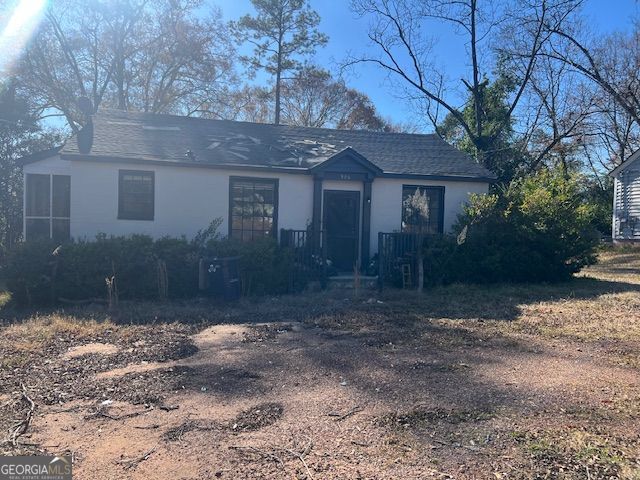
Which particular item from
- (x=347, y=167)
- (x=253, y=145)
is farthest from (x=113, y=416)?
(x=253, y=145)

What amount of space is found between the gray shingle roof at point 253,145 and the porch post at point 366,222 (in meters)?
0.88

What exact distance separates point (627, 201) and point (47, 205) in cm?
2307

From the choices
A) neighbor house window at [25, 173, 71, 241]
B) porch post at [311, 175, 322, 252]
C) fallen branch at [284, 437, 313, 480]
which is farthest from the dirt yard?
neighbor house window at [25, 173, 71, 241]

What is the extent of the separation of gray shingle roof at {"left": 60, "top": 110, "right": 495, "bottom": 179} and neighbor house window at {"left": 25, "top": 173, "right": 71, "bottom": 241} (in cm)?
149

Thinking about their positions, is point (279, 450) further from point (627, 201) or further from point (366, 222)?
point (627, 201)

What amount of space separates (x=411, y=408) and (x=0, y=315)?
7636mm

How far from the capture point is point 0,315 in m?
8.68

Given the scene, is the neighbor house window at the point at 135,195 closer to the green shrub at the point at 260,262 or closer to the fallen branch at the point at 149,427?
the green shrub at the point at 260,262

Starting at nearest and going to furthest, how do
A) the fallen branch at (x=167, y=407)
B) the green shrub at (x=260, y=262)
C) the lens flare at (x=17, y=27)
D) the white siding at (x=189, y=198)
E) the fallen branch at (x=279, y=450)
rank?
the fallen branch at (x=279, y=450) → the fallen branch at (x=167, y=407) → the green shrub at (x=260, y=262) → the white siding at (x=189, y=198) → the lens flare at (x=17, y=27)

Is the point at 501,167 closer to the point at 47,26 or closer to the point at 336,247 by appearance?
the point at 336,247

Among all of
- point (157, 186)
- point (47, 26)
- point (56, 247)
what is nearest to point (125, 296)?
point (56, 247)

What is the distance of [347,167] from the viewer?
12523 mm

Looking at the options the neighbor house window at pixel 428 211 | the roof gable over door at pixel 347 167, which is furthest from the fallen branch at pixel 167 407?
the neighbor house window at pixel 428 211

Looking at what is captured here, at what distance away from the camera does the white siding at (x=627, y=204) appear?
22.2 meters
